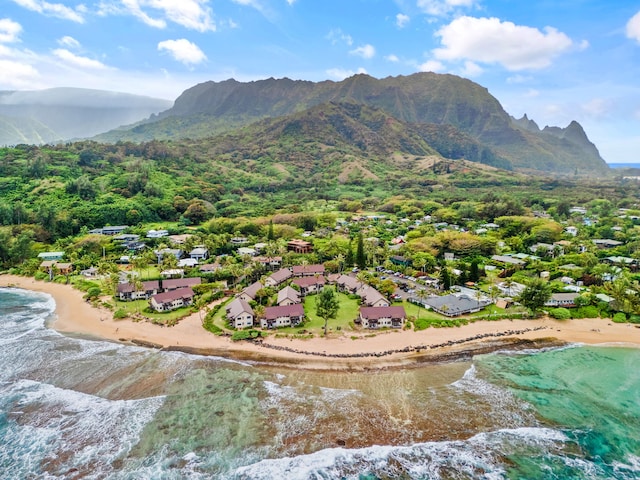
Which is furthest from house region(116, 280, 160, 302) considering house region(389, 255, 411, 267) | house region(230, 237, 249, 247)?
house region(389, 255, 411, 267)

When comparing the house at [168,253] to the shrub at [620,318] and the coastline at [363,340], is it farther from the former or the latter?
the shrub at [620,318]

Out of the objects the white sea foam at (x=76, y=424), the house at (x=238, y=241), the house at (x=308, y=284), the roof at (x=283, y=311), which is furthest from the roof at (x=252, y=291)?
the house at (x=238, y=241)

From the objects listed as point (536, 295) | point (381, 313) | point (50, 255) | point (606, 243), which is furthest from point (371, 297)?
point (606, 243)

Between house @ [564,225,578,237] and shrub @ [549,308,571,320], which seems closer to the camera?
shrub @ [549,308,571,320]

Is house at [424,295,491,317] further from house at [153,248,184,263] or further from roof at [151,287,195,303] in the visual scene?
house at [153,248,184,263]

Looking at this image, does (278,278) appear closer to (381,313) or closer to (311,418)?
(381,313)

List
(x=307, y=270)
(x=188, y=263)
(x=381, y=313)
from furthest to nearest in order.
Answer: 1. (x=188, y=263)
2. (x=307, y=270)
3. (x=381, y=313)

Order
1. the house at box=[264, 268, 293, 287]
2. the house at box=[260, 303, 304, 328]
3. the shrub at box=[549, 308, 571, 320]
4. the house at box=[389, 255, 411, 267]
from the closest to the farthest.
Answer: the house at box=[260, 303, 304, 328]
the shrub at box=[549, 308, 571, 320]
the house at box=[264, 268, 293, 287]
the house at box=[389, 255, 411, 267]

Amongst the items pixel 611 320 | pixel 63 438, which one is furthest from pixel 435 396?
pixel 611 320
